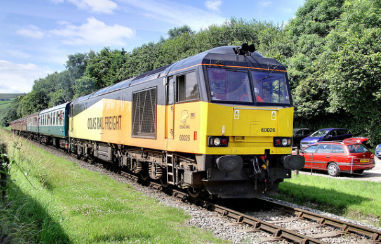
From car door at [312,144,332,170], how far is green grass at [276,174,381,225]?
131 inches

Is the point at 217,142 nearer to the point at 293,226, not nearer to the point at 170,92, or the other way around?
the point at 170,92

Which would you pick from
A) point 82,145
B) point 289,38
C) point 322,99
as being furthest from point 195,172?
point 289,38

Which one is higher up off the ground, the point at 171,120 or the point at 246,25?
the point at 246,25

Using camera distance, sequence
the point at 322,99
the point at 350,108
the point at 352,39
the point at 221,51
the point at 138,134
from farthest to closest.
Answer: the point at 322,99 < the point at 350,108 < the point at 352,39 < the point at 138,134 < the point at 221,51

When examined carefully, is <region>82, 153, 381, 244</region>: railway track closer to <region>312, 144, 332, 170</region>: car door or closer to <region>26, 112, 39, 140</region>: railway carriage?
<region>312, 144, 332, 170</region>: car door

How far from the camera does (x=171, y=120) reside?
25.8 feet

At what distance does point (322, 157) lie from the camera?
14.2 metres

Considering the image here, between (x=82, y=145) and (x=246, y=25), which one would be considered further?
(x=246, y=25)

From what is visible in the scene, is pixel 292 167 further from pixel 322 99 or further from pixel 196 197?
pixel 322 99

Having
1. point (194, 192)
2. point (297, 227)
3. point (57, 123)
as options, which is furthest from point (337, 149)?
point (57, 123)

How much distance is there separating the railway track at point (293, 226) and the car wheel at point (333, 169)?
7.04m

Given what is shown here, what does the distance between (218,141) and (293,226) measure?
2263mm

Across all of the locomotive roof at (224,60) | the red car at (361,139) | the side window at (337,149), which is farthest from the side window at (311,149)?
the locomotive roof at (224,60)

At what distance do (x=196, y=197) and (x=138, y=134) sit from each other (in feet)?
9.63
